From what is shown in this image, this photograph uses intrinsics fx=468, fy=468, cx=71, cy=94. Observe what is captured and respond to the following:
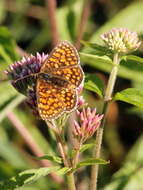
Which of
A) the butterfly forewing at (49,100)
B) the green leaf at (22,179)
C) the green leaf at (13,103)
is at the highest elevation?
the butterfly forewing at (49,100)

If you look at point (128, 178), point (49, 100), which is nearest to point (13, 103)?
point (128, 178)

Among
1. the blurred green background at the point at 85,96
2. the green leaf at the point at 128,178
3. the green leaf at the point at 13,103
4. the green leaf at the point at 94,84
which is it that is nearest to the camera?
the green leaf at the point at 94,84

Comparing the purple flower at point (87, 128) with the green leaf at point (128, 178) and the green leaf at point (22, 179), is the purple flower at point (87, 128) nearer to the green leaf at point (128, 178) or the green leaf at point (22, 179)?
the green leaf at point (22, 179)

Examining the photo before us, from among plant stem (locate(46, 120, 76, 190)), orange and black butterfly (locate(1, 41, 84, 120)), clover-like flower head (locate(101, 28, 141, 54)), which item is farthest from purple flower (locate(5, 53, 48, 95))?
clover-like flower head (locate(101, 28, 141, 54))

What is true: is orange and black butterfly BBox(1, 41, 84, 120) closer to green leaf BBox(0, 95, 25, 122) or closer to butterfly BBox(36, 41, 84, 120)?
butterfly BBox(36, 41, 84, 120)

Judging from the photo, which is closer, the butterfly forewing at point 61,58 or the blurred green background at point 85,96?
the butterfly forewing at point 61,58

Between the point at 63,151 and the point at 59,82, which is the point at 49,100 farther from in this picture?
the point at 63,151

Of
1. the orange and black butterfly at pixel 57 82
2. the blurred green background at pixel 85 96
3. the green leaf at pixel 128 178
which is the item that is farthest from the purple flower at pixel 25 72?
the green leaf at pixel 128 178

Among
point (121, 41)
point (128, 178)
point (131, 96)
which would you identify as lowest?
point (128, 178)

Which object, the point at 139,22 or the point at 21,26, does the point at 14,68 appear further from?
the point at 21,26
